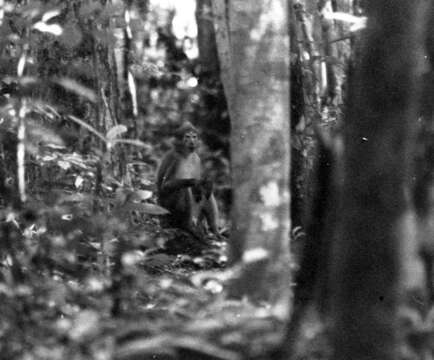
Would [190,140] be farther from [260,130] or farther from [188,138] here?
[260,130]

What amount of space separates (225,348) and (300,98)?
6.60m

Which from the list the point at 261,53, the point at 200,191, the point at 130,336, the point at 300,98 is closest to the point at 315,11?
the point at 300,98

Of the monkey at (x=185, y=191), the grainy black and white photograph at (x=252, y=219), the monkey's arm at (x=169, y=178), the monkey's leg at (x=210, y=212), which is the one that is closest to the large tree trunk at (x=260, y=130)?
the grainy black and white photograph at (x=252, y=219)

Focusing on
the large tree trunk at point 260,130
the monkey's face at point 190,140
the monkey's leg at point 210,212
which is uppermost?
the large tree trunk at point 260,130

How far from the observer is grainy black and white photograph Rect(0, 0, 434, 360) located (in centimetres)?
225

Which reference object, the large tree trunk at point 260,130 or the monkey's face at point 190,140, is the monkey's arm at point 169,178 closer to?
the monkey's face at point 190,140

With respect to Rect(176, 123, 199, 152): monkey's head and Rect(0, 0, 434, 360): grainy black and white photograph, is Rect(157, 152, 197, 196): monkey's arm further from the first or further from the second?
Rect(0, 0, 434, 360): grainy black and white photograph

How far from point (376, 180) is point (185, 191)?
1051cm

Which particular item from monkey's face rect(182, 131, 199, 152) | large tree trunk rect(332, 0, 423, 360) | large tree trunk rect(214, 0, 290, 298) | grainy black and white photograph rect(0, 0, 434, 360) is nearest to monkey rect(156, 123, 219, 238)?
monkey's face rect(182, 131, 199, 152)

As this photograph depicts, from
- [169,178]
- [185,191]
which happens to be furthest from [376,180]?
[169,178]

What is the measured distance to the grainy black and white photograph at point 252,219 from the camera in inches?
88.4

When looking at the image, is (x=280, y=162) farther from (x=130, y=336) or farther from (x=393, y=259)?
(x=393, y=259)

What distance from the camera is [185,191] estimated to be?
41.7 ft

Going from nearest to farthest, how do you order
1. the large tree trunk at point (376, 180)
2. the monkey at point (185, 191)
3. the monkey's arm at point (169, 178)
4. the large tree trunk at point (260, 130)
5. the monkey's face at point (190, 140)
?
1. the large tree trunk at point (376, 180)
2. the large tree trunk at point (260, 130)
3. the monkey at point (185, 191)
4. the monkey's arm at point (169, 178)
5. the monkey's face at point (190, 140)
